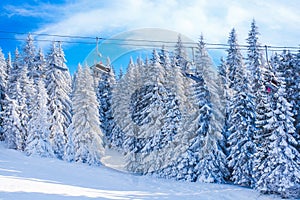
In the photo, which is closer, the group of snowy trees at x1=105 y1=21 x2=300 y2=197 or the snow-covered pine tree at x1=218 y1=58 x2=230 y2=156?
the group of snowy trees at x1=105 y1=21 x2=300 y2=197

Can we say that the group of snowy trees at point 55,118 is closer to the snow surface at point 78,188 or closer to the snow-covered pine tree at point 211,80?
the snow surface at point 78,188

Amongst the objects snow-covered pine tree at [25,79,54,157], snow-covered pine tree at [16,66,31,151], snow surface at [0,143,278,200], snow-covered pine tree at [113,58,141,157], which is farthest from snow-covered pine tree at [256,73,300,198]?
snow-covered pine tree at [16,66,31,151]

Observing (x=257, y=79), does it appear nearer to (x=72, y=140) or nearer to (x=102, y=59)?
(x=102, y=59)

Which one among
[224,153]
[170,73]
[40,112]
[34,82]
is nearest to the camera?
[224,153]

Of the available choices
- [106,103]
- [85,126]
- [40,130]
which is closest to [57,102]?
[40,130]

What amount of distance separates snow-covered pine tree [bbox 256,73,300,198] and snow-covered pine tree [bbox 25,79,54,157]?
73.3 feet

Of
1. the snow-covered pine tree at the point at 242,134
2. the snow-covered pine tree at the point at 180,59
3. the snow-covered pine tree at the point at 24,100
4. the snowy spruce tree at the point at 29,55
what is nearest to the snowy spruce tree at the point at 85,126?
the snow-covered pine tree at the point at 24,100

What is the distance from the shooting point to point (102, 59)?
675 inches

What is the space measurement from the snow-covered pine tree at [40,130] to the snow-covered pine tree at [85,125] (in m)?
2.80

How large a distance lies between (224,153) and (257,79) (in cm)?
689

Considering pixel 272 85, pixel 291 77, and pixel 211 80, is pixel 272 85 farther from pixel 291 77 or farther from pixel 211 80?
pixel 211 80

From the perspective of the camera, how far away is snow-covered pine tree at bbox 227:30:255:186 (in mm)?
22188

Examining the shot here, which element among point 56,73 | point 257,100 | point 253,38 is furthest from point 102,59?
point 56,73

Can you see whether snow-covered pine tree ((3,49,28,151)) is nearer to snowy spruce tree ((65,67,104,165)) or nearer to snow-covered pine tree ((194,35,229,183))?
snowy spruce tree ((65,67,104,165))
